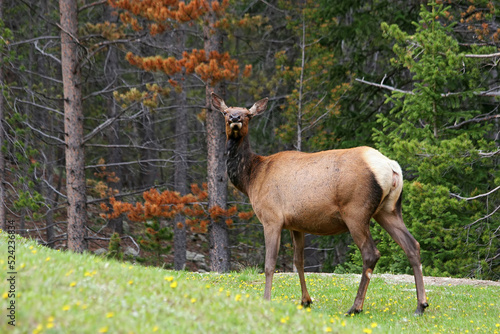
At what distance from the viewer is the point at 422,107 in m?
13.2

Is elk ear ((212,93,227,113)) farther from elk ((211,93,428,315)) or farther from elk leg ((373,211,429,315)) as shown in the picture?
elk leg ((373,211,429,315))

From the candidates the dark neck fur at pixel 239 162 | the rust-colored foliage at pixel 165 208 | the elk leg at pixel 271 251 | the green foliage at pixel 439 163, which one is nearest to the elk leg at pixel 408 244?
the elk leg at pixel 271 251

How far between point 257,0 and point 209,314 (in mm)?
18095

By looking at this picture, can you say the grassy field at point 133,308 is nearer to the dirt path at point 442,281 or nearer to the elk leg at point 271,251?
the elk leg at point 271,251

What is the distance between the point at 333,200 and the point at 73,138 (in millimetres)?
8842

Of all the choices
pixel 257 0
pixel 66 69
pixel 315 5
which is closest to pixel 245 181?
pixel 66 69

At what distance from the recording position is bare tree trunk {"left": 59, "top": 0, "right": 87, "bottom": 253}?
1412cm

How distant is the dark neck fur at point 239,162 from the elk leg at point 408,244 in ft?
7.83

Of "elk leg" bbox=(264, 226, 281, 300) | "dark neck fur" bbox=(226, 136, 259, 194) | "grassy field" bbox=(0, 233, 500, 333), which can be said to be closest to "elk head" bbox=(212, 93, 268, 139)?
"dark neck fur" bbox=(226, 136, 259, 194)

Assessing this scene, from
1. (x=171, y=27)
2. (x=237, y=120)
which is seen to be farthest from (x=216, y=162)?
(x=237, y=120)

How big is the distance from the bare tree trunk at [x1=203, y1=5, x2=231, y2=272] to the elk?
7.57 m

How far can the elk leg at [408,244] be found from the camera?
7.95 metres

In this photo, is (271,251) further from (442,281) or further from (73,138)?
(73,138)

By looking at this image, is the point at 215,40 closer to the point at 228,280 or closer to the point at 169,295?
the point at 228,280
